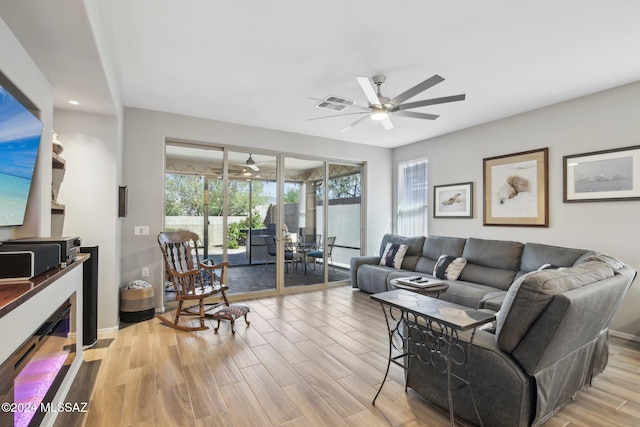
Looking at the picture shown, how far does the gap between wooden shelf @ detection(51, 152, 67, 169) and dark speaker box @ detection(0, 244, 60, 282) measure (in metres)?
1.44

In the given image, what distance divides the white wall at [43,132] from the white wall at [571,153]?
5206 mm

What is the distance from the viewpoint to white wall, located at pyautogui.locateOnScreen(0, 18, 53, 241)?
188 centimetres

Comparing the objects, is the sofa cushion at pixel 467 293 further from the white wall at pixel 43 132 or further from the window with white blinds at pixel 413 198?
the white wall at pixel 43 132

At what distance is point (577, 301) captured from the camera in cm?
158

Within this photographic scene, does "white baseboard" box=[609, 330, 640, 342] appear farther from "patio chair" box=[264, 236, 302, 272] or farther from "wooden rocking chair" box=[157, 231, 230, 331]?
"wooden rocking chair" box=[157, 231, 230, 331]

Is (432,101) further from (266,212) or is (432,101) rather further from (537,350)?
(266,212)

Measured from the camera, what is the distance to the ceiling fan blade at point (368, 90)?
255 cm

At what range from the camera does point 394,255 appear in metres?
5.18

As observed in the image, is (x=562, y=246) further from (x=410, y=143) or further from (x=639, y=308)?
(x=410, y=143)

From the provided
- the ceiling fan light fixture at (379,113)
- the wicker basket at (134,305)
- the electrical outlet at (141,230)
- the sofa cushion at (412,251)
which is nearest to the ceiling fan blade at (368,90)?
A: the ceiling fan light fixture at (379,113)

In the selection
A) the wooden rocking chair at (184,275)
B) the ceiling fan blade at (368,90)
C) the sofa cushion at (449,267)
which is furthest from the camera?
the sofa cushion at (449,267)

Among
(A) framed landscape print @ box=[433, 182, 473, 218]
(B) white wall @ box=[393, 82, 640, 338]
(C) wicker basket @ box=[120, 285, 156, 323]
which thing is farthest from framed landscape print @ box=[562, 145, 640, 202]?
(C) wicker basket @ box=[120, 285, 156, 323]

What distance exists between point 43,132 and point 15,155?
0.60 metres

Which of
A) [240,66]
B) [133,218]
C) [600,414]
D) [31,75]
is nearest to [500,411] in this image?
[600,414]
